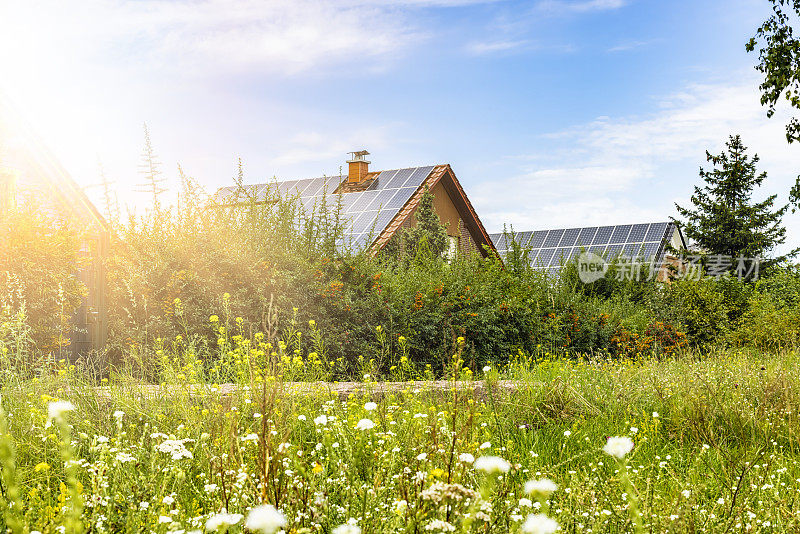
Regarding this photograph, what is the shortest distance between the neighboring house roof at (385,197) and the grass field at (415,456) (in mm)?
10212

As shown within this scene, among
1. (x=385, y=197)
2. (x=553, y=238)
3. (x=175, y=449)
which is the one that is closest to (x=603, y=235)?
(x=553, y=238)

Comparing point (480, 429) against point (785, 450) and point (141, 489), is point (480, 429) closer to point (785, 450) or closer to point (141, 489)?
point (141, 489)

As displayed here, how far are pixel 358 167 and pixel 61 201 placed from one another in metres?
10.3

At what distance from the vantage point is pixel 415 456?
127 inches

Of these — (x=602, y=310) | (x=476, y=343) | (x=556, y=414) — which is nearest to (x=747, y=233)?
(x=602, y=310)

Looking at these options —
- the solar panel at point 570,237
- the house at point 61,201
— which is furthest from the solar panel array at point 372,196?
the solar panel at point 570,237

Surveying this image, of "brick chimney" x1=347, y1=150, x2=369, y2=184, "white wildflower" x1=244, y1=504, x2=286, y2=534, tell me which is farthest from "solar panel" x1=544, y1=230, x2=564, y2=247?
"white wildflower" x1=244, y1=504, x2=286, y2=534

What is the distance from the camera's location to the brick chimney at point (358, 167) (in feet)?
74.0

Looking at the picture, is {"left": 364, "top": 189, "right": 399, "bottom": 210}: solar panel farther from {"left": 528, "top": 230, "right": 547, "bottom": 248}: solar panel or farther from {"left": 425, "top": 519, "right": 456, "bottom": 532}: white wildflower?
{"left": 425, "top": 519, "right": 456, "bottom": 532}: white wildflower

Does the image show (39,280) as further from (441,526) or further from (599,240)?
(599,240)

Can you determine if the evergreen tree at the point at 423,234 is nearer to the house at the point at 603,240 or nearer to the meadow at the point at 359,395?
the meadow at the point at 359,395

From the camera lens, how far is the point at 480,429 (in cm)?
370

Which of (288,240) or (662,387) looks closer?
(662,387)

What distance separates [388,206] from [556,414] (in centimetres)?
1373
